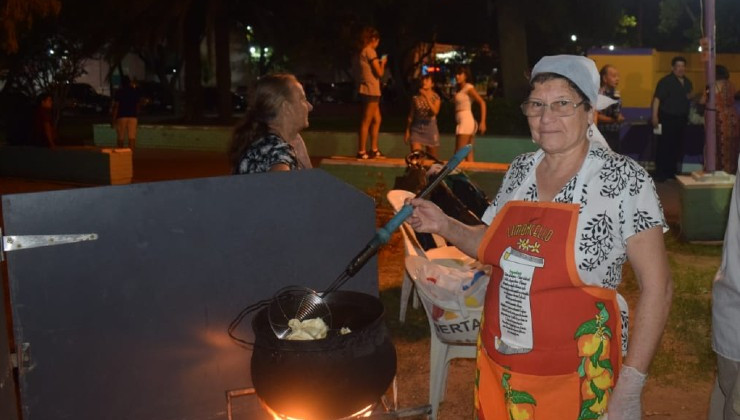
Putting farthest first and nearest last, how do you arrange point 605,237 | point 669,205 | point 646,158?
point 646,158
point 669,205
point 605,237

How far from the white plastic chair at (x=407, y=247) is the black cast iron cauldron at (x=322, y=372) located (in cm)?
234

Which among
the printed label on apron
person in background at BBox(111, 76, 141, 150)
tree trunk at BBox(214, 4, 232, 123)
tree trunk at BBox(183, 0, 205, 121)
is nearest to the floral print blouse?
the printed label on apron

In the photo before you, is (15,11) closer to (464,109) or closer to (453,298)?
(464,109)

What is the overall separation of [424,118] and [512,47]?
914cm

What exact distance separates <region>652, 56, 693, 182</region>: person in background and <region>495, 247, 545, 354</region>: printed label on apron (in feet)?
36.4

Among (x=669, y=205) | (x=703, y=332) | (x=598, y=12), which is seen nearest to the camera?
(x=703, y=332)

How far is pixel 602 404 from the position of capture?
2430mm

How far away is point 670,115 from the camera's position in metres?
12.8

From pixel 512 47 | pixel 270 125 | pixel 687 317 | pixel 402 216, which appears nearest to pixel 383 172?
pixel 687 317

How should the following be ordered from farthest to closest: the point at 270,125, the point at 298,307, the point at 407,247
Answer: the point at 407,247 → the point at 270,125 → the point at 298,307

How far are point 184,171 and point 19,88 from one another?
942 cm

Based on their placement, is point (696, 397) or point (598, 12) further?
point (598, 12)

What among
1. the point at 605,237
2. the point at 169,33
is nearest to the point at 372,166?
A: the point at 605,237

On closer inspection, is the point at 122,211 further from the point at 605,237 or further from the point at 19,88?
the point at 19,88
